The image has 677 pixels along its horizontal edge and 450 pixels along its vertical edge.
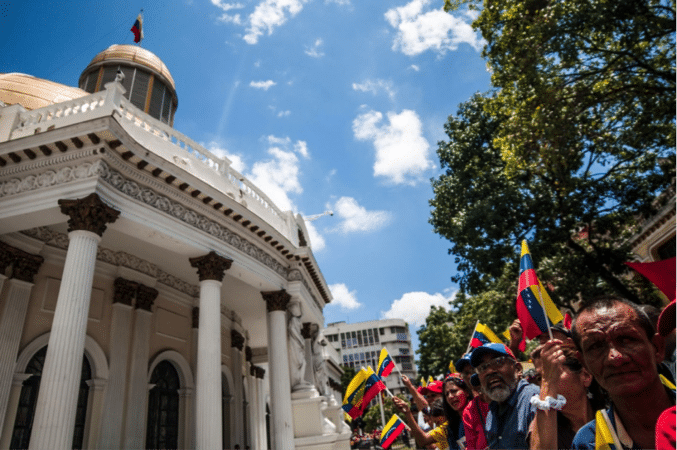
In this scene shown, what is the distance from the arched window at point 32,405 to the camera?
354 inches

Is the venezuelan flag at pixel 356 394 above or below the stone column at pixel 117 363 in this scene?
below

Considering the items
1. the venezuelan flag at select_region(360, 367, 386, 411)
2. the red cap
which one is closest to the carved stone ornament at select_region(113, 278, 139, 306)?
the venezuelan flag at select_region(360, 367, 386, 411)

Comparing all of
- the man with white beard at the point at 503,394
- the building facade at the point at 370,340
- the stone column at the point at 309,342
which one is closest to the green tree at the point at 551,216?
the stone column at the point at 309,342

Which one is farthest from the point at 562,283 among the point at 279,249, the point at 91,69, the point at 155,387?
the point at 91,69

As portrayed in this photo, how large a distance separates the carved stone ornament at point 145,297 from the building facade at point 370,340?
62488 millimetres

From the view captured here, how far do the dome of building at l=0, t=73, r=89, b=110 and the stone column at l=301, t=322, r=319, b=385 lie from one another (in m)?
10.5

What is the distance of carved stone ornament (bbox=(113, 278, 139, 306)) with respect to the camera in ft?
37.3

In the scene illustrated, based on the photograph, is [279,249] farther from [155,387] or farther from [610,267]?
[610,267]

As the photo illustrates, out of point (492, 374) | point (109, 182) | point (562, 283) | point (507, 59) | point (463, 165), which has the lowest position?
point (492, 374)

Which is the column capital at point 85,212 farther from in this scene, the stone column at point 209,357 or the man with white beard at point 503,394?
the man with white beard at point 503,394

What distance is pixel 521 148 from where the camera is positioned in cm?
1167

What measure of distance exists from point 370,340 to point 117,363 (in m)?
65.6

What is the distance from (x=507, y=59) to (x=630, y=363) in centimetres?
1100

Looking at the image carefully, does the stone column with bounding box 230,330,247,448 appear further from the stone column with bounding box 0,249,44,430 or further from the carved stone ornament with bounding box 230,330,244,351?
the stone column with bounding box 0,249,44,430
